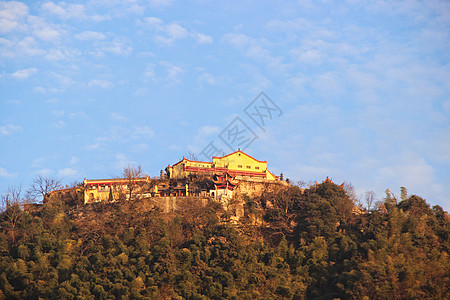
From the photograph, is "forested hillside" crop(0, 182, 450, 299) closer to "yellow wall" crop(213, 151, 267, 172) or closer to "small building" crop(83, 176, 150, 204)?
"small building" crop(83, 176, 150, 204)

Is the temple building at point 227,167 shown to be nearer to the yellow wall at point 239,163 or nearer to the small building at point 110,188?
the yellow wall at point 239,163

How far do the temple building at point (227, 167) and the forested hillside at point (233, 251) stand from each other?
5.54 metres

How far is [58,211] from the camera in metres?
58.5

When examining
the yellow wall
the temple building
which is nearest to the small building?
the temple building

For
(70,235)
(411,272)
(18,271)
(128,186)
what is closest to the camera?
(411,272)

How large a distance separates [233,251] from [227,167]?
15.4 metres

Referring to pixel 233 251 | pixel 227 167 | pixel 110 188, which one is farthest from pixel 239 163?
pixel 233 251

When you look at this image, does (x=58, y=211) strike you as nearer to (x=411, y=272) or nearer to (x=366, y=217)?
(x=366, y=217)

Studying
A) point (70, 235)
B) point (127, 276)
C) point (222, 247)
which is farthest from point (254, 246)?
point (70, 235)

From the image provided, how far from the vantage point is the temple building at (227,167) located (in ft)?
210

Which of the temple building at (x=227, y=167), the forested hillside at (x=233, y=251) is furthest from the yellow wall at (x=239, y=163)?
the forested hillside at (x=233, y=251)

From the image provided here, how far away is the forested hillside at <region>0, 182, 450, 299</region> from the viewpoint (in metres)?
47.7

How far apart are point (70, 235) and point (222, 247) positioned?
12801mm

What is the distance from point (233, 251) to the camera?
1999 inches
